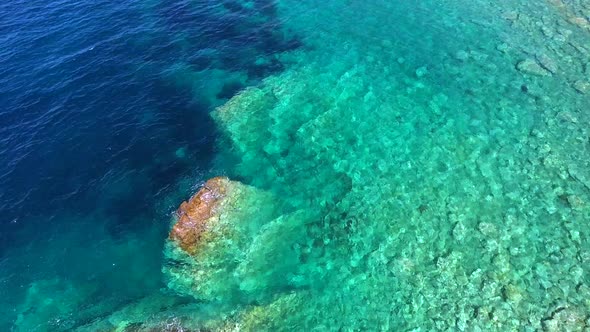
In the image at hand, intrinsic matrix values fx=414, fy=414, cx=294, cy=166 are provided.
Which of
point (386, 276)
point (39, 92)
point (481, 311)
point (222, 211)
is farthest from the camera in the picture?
point (39, 92)

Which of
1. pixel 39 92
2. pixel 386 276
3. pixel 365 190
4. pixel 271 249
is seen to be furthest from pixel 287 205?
pixel 39 92

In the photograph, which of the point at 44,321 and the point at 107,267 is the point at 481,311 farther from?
the point at 44,321

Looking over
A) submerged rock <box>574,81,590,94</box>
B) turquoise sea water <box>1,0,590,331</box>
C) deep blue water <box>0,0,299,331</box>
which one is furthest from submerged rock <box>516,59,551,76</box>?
deep blue water <box>0,0,299,331</box>

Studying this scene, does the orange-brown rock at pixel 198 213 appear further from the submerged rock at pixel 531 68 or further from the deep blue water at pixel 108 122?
the submerged rock at pixel 531 68

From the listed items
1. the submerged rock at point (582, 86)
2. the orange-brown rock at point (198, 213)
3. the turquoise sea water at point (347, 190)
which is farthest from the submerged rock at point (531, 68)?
the orange-brown rock at point (198, 213)

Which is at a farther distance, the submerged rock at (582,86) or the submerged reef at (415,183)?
the submerged rock at (582,86)
